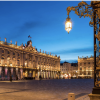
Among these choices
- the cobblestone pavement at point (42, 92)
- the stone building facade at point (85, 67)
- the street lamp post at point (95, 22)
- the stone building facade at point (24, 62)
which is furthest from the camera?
the stone building facade at point (85, 67)

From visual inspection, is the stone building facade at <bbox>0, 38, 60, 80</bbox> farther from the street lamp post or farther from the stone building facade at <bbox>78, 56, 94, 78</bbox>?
the street lamp post

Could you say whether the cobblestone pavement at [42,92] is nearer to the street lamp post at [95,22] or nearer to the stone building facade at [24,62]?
the street lamp post at [95,22]

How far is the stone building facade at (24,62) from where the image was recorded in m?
75.9

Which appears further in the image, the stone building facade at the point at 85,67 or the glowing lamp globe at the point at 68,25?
the stone building facade at the point at 85,67

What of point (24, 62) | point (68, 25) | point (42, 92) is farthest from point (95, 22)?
point (24, 62)

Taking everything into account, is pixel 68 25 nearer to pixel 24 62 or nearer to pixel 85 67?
pixel 24 62

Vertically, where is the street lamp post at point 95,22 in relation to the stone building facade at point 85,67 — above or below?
above

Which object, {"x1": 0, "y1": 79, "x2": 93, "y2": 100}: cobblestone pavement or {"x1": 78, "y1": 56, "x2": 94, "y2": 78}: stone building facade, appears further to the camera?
{"x1": 78, "y1": 56, "x2": 94, "y2": 78}: stone building facade

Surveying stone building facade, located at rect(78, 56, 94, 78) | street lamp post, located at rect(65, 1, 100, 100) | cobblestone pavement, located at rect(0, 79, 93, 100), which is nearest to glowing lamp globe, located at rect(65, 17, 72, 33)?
street lamp post, located at rect(65, 1, 100, 100)

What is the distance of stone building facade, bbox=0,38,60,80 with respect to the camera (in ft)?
249

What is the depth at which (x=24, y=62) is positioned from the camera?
3607 inches

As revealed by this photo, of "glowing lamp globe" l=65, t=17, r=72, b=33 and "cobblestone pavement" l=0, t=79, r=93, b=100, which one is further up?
"glowing lamp globe" l=65, t=17, r=72, b=33

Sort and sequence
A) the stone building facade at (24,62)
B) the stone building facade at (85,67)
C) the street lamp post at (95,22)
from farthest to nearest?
the stone building facade at (85,67), the stone building facade at (24,62), the street lamp post at (95,22)

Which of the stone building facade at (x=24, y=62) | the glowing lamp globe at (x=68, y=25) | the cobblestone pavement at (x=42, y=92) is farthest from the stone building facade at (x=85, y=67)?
the glowing lamp globe at (x=68, y=25)
